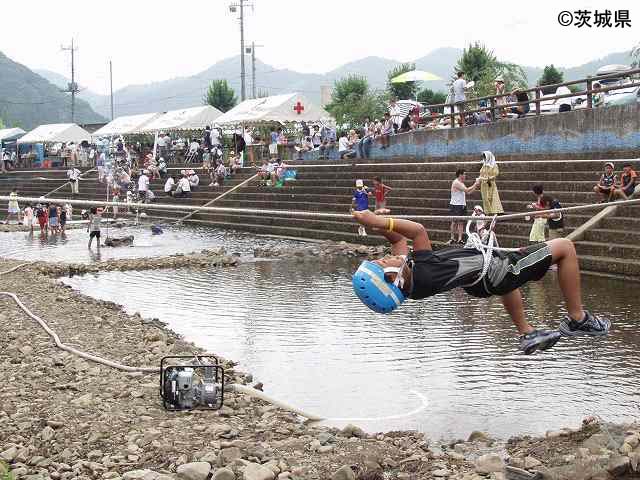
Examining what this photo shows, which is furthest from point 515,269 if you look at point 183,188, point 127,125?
point 127,125

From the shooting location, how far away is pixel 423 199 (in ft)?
81.5

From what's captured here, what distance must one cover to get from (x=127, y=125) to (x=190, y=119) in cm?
751

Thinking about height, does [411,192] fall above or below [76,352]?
above

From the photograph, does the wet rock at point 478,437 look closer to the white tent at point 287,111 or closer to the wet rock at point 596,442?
the wet rock at point 596,442

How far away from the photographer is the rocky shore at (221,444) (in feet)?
23.1

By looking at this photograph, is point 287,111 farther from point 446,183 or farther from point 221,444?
point 221,444

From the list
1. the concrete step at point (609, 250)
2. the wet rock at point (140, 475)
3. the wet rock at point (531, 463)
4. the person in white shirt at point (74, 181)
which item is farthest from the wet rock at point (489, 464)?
the person in white shirt at point (74, 181)

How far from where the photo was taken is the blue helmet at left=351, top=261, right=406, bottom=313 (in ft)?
21.5

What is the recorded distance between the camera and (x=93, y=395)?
9.09 m

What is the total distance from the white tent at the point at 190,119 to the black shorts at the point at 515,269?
1477 inches

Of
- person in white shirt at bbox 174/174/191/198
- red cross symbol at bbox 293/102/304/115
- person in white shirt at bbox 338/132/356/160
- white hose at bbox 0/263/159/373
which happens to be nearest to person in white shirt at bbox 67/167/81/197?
person in white shirt at bbox 174/174/191/198

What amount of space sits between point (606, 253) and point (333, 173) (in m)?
14.7

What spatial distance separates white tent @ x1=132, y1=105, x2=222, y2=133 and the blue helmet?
1487 inches

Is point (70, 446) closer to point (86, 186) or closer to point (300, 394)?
point (300, 394)
